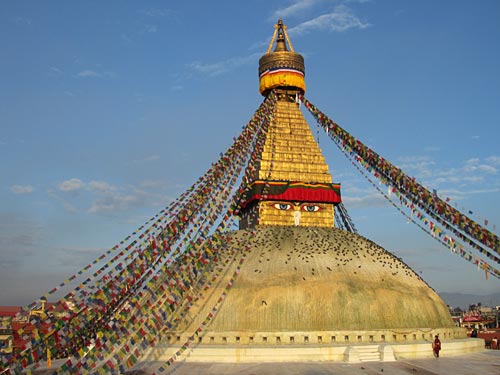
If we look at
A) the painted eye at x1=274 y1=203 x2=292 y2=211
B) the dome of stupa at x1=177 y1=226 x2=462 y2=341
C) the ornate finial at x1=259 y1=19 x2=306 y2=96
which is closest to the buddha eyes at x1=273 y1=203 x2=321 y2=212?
the painted eye at x1=274 y1=203 x2=292 y2=211

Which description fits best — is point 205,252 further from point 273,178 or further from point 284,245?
point 273,178

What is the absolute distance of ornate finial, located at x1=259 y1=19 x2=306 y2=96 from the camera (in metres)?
26.3

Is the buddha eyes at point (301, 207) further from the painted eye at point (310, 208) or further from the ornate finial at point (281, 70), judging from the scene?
the ornate finial at point (281, 70)

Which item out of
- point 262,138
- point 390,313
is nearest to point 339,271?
point 390,313

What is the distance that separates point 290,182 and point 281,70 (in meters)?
6.43

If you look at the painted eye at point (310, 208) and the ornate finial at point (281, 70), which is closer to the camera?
the painted eye at point (310, 208)

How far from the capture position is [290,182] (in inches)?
915

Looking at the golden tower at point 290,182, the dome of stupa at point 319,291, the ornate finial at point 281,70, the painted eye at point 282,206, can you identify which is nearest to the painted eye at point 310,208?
the golden tower at point 290,182

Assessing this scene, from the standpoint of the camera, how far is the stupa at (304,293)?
17.5 meters

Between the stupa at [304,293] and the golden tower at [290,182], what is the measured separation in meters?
0.05

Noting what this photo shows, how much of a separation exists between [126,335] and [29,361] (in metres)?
3.62

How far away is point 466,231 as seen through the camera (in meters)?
16.3

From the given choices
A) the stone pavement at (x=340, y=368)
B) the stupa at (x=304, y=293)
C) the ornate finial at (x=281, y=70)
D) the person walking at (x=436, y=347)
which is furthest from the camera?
the ornate finial at (x=281, y=70)

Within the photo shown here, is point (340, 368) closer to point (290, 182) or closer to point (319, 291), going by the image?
point (319, 291)
